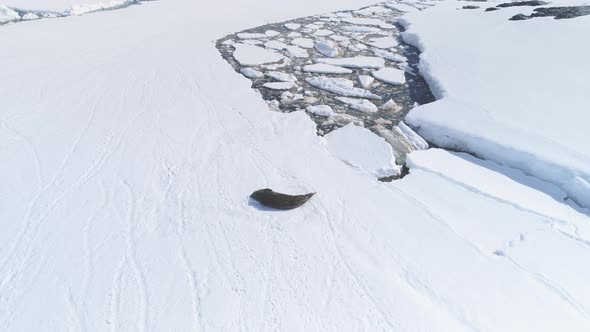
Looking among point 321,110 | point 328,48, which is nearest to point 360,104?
point 321,110

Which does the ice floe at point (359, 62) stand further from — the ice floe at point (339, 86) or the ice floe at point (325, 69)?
the ice floe at point (339, 86)

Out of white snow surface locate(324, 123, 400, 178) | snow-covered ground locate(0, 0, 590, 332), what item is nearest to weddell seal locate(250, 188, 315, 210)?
snow-covered ground locate(0, 0, 590, 332)

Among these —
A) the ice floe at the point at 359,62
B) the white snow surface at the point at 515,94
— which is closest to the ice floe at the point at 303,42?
the ice floe at the point at 359,62

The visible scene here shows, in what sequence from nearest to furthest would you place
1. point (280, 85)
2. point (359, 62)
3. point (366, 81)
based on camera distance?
point (280, 85) → point (366, 81) → point (359, 62)

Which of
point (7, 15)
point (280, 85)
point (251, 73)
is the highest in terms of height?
point (7, 15)

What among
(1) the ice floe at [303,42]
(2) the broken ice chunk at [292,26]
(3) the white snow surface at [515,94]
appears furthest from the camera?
(2) the broken ice chunk at [292,26]

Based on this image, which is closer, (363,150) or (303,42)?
(363,150)

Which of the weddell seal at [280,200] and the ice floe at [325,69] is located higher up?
the ice floe at [325,69]

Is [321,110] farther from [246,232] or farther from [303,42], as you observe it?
[303,42]
